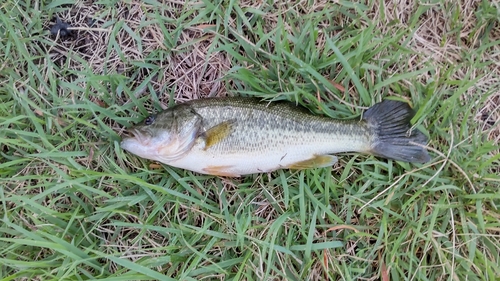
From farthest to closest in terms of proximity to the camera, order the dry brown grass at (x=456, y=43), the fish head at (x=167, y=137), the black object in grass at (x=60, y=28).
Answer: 1. the black object in grass at (x=60, y=28)
2. the dry brown grass at (x=456, y=43)
3. the fish head at (x=167, y=137)

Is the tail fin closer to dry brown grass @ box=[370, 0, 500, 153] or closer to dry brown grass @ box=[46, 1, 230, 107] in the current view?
dry brown grass @ box=[370, 0, 500, 153]

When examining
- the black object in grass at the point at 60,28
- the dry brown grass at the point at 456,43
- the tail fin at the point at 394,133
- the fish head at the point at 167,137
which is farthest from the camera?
the black object in grass at the point at 60,28

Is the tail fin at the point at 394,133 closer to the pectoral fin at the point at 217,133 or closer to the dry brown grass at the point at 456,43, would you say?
the dry brown grass at the point at 456,43

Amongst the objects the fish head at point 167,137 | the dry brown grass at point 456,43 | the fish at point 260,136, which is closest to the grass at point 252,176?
the dry brown grass at point 456,43

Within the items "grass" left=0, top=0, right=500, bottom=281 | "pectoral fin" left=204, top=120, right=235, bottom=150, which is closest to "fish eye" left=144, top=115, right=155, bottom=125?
"grass" left=0, top=0, right=500, bottom=281

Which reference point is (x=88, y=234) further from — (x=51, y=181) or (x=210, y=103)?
(x=210, y=103)

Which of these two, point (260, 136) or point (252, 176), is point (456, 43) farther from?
point (252, 176)

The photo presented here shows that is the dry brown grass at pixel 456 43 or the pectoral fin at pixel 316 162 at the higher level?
the dry brown grass at pixel 456 43

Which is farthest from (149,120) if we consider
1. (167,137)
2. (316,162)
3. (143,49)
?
(316,162)
